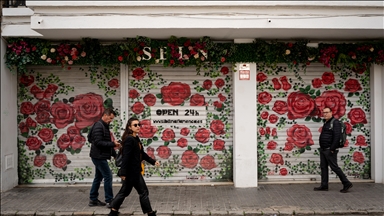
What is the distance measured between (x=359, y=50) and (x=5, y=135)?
9092mm

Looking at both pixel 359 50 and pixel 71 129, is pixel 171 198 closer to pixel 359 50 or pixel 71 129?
pixel 71 129

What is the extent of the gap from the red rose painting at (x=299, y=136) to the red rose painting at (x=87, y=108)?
5.04m

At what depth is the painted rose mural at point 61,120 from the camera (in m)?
10.8

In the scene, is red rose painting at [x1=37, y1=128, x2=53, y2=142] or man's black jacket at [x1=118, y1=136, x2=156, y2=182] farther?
red rose painting at [x1=37, y1=128, x2=53, y2=142]

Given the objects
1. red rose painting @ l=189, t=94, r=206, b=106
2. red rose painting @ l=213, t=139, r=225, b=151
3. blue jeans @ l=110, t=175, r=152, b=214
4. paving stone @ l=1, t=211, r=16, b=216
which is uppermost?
red rose painting @ l=189, t=94, r=206, b=106

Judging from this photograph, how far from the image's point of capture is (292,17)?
946cm

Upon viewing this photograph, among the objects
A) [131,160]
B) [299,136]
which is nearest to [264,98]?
[299,136]

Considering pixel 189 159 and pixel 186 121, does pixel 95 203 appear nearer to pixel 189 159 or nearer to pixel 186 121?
pixel 189 159

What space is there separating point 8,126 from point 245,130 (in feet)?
19.6

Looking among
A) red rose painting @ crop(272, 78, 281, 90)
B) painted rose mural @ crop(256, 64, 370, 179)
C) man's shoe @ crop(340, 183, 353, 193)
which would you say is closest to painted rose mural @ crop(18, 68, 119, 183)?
painted rose mural @ crop(256, 64, 370, 179)

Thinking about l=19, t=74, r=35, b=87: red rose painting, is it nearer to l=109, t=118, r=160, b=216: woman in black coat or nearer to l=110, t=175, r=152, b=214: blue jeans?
l=109, t=118, r=160, b=216: woman in black coat

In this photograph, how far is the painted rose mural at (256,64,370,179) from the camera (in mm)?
10898

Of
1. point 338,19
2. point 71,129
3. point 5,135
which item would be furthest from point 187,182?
point 338,19

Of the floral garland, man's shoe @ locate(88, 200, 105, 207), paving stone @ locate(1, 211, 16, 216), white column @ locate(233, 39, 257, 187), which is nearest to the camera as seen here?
paving stone @ locate(1, 211, 16, 216)
